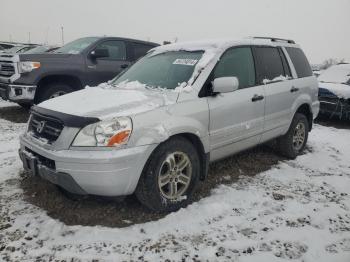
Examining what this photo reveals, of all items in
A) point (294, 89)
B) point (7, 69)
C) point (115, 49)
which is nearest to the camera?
point (294, 89)

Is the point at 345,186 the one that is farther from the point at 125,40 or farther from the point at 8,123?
the point at 8,123

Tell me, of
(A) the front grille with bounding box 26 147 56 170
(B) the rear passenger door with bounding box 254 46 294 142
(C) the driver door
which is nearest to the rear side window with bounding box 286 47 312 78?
(B) the rear passenger door with bounding box 254 46 294 142

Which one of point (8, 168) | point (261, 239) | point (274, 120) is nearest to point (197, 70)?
point (274, 120)

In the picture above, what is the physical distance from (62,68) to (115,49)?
1.44m

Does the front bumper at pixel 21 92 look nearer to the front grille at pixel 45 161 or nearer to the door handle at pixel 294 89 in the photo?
the front grille at pixel 45 161

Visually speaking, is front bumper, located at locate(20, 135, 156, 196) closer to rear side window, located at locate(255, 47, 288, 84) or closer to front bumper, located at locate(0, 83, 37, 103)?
rear side window, located at locate(255, 47, 288, 84)

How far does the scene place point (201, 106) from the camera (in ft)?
11.7

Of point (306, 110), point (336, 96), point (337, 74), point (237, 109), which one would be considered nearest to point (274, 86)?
point (237, 109)

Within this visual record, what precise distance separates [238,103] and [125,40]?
493 cm

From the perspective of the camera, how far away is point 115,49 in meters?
8.00

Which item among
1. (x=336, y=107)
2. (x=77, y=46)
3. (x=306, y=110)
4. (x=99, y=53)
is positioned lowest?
(x=336, y=107)

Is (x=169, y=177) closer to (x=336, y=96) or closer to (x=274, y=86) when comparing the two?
(x=274, y=86)

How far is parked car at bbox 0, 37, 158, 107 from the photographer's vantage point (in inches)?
271

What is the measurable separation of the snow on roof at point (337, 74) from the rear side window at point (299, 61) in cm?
457
